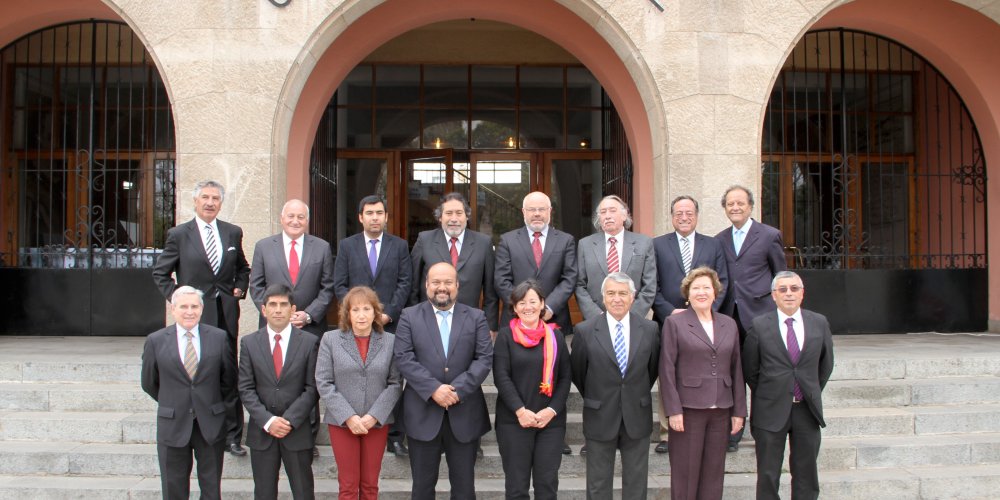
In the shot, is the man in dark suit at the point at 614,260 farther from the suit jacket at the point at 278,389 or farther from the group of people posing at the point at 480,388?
the suit jacket at the point at 278,389

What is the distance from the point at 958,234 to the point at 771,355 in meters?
6.60

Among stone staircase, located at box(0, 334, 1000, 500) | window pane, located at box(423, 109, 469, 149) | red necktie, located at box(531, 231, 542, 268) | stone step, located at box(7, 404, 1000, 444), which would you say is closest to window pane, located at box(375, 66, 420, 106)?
window pane, located at box(423, 109, 469, 149)

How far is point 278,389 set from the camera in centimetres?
414

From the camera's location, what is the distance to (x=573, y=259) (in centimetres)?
509

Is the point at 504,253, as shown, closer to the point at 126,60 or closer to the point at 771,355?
the point at 771,355

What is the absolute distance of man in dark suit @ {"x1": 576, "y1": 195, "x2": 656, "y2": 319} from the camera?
4.93m

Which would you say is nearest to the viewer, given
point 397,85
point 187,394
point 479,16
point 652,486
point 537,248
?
point 187,394

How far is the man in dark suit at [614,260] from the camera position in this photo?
4930 millimetres

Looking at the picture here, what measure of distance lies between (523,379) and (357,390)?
97 centimetres

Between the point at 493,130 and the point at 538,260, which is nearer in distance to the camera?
the point at 538,260

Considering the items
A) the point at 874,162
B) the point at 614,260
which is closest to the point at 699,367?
the point at 614,260

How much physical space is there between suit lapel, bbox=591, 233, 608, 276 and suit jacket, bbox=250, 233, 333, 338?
1848 millimetres

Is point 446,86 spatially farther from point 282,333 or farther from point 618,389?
point 618,389

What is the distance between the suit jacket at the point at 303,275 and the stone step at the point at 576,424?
1.06m
